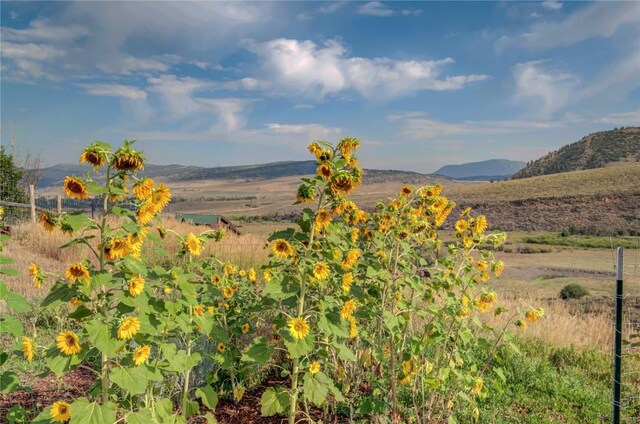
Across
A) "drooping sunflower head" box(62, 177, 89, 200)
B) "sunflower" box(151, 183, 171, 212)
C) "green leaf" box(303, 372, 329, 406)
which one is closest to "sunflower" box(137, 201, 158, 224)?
"sunflower" box(151, 183, 171, 212)

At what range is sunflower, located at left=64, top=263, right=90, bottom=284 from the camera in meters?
2.09

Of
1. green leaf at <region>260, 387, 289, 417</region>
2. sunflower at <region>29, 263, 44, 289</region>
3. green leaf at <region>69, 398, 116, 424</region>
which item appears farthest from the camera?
green leaf at <region>260, 387, 289, 417</region>

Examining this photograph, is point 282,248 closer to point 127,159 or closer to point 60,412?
point 127,159

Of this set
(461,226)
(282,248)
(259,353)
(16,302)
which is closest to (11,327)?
(16,302)

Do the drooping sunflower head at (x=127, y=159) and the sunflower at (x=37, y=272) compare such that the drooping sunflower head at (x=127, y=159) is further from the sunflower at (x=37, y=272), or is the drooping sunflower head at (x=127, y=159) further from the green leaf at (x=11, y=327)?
the green leaf at (x=11, y=327)

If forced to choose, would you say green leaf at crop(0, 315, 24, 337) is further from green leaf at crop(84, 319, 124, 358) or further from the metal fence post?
the metal fence post

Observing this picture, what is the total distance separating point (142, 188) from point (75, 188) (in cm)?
28

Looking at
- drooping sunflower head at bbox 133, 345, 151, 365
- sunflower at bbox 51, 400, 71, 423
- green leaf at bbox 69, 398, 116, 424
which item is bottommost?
sunflower at bbox 51, 400, 71, 423

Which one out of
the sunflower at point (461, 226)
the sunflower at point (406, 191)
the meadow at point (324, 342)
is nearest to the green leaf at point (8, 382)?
the meadow at point (324, 342)

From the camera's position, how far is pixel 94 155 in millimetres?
2170

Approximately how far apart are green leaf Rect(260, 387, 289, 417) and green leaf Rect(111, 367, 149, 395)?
815 mm

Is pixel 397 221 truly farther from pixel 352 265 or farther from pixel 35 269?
pixel 35 269

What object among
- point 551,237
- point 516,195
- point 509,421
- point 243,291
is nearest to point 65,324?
point 243,291

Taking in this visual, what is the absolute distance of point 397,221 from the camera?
3.54 m
